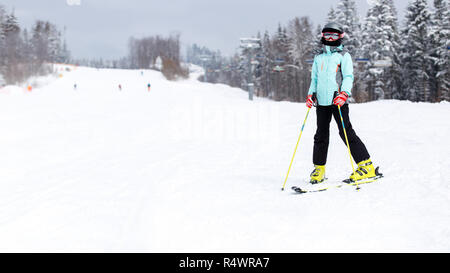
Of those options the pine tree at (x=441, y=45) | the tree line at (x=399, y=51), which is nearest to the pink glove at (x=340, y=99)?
the tree line at (x=399, y=51)

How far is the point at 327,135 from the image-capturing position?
15.6 feet

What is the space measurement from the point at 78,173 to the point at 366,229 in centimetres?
463

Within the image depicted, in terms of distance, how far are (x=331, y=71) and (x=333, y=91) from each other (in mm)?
244

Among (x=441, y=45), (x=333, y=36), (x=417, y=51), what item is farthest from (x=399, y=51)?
(x=333, y=36)

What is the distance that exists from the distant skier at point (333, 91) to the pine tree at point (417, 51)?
1406 inches

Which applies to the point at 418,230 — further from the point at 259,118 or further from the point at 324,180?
the point at 259,118

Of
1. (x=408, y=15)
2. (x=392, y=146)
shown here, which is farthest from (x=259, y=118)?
(x=408, y=15)

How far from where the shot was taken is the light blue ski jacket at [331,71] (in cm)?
452

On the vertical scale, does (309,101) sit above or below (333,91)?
below

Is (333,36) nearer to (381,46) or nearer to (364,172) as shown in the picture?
(364,172)

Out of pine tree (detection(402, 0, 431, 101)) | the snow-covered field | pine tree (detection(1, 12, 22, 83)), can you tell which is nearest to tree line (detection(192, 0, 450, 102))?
pine tree (detection(402, 0, 431, 101))

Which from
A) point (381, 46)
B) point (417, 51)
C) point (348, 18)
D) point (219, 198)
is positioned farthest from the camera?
point (348, 18)

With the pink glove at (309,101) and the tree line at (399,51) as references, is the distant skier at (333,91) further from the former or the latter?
the tree line at (399,51)

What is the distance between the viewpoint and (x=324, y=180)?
4.84m
